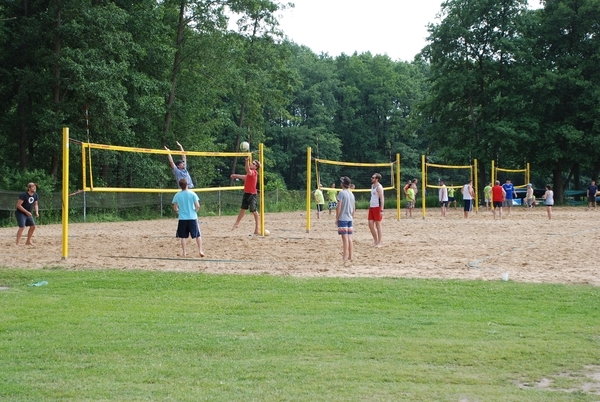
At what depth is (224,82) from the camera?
44.9 metres

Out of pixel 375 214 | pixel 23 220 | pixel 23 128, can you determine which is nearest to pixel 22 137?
pixel 23 128

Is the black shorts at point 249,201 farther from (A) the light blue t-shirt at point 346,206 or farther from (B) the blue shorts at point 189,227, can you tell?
→ (A) the light blue t-shirt at point 346,206

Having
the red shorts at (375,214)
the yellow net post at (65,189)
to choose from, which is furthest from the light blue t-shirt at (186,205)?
the red shorts at (375,214)

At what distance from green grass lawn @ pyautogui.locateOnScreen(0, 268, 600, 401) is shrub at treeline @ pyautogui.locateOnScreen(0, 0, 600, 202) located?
2172 cm

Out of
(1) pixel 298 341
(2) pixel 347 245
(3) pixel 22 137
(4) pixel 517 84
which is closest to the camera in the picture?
(1) pixel 298 341

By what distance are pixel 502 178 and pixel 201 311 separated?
189ft

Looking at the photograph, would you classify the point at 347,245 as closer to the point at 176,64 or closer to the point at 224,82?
the point at 176,64

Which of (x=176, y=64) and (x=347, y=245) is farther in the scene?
(x=176, y=64)

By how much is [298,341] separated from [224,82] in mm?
38968

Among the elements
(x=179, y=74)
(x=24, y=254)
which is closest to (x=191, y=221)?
(x=24, y=254)

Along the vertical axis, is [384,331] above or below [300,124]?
below

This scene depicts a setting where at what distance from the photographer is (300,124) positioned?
80.7 meters

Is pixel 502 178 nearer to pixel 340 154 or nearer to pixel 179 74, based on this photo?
pixel 340 154

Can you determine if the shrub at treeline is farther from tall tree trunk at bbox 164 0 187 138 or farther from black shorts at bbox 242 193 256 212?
black shorts at bbox 242 193 256 212
